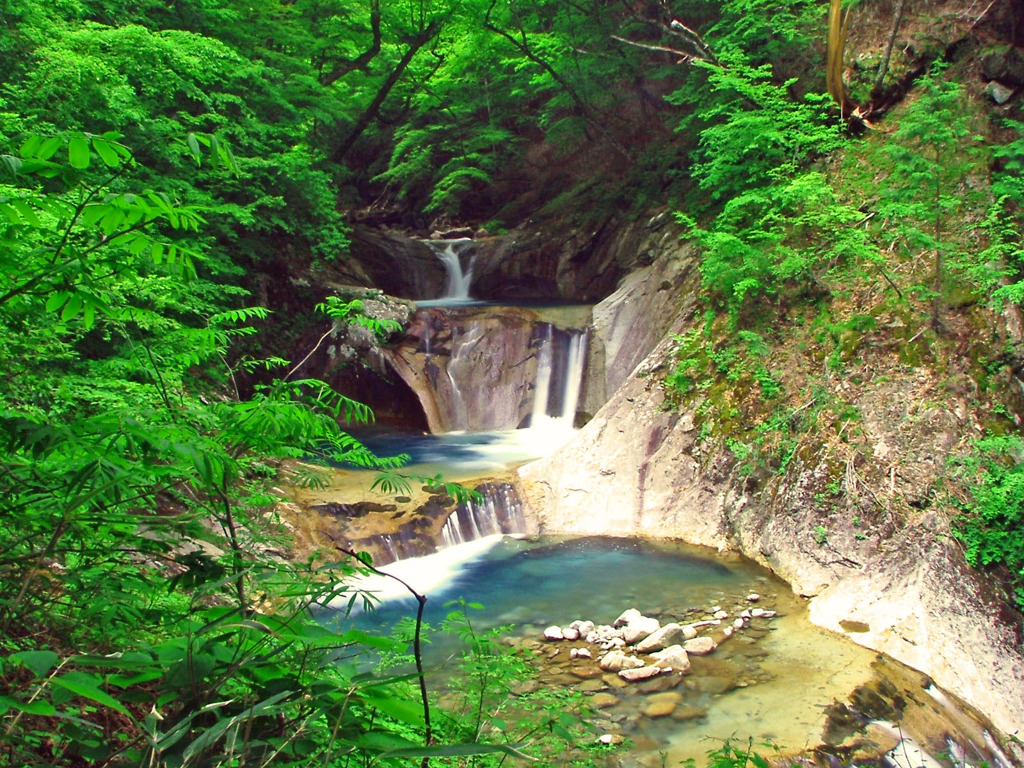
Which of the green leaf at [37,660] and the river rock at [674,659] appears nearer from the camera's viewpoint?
the green leaf at [37,660]

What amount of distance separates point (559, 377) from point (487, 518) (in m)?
4.68

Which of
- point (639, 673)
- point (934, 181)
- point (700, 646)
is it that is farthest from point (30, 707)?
point (934, 181)

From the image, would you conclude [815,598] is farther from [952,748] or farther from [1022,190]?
[1022,190]

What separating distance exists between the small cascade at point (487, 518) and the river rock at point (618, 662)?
343 centimetres

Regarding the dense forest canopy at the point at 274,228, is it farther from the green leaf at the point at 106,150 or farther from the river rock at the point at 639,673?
the river rock at the point at 639,673

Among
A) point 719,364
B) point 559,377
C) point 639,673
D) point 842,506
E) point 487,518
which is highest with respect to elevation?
point 719,364

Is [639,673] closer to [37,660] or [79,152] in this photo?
[37,660]

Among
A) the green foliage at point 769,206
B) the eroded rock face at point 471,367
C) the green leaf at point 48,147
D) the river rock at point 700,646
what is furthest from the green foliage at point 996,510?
the eroded rock face at point 471,367

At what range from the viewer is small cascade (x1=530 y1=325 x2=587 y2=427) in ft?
43.3

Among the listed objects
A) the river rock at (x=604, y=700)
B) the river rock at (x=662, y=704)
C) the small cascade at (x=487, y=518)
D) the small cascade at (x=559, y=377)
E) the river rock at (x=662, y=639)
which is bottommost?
the river rock at (x=604, y=700)

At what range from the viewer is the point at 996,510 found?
6.52 metres

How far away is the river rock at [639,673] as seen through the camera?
18.9 feet

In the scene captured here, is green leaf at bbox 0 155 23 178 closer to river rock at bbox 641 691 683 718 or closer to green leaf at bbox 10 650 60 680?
green leaf at bbox 10 650 60 680

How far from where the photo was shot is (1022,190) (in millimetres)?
8281
